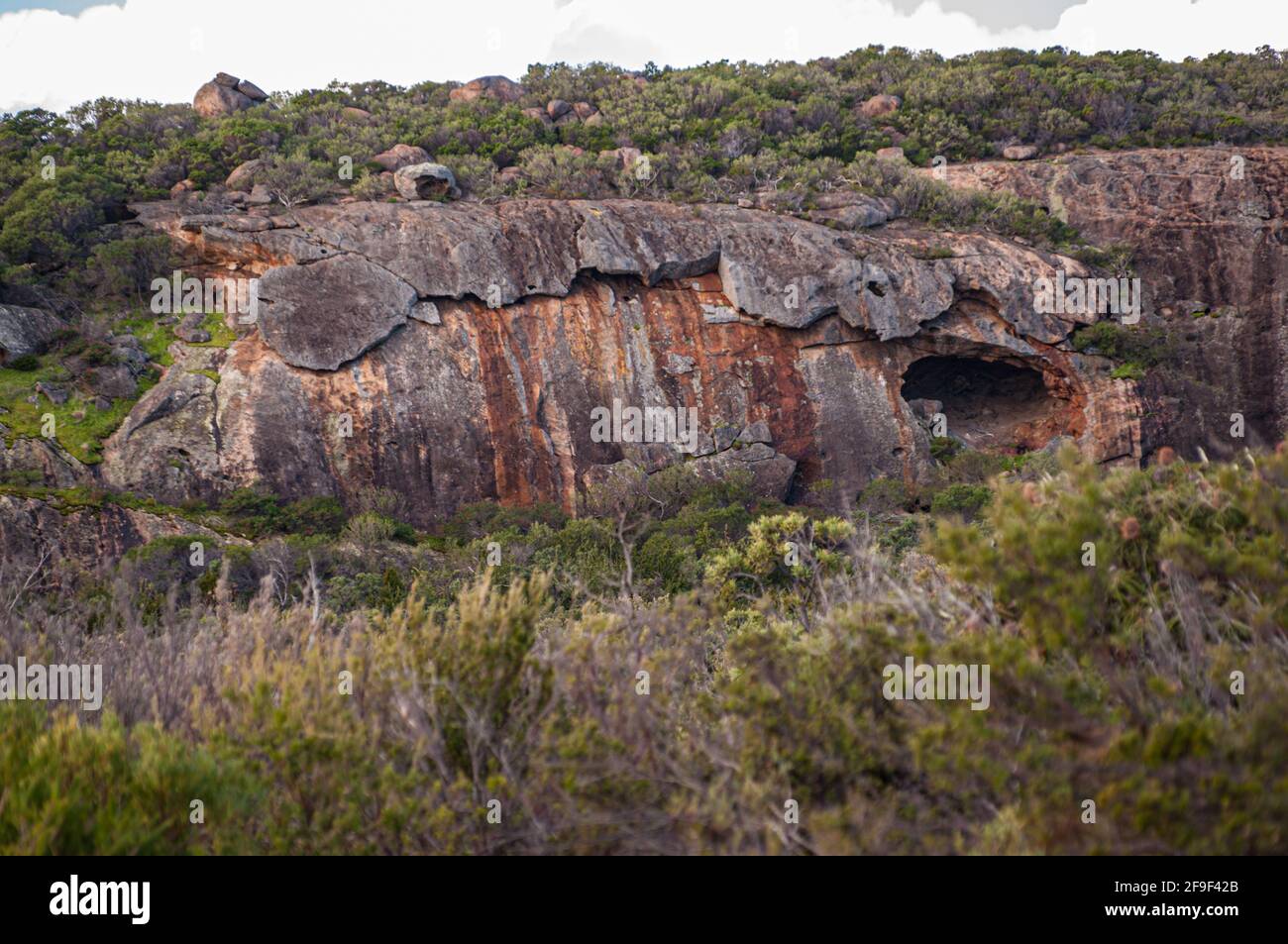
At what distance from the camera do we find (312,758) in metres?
5.48

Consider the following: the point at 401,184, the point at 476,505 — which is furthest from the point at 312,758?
the point at 401,184

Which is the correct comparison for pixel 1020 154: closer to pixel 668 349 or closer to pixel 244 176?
pixel 668 349

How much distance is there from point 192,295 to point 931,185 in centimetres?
2438

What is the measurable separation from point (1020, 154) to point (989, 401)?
451 inches

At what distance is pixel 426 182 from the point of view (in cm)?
2883

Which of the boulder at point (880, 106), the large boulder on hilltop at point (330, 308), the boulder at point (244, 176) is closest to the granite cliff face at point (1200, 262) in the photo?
the boulder at point (880, 106)

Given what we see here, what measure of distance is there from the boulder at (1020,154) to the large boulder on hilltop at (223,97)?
103 ft

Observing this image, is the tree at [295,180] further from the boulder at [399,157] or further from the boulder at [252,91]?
the boulder at [252,91]

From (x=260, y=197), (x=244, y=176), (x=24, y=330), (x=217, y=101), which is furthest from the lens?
(x=217, y=101)

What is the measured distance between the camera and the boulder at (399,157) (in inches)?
1241

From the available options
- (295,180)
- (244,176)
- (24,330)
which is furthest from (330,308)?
(244,176)

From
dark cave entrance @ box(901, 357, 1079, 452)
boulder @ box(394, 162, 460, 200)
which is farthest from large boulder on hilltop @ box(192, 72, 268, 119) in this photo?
dark cave entrance @ box(901, 357, 1079, 452)

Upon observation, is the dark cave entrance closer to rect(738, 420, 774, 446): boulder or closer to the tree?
rect(738, 420, 774, 446): boulder
